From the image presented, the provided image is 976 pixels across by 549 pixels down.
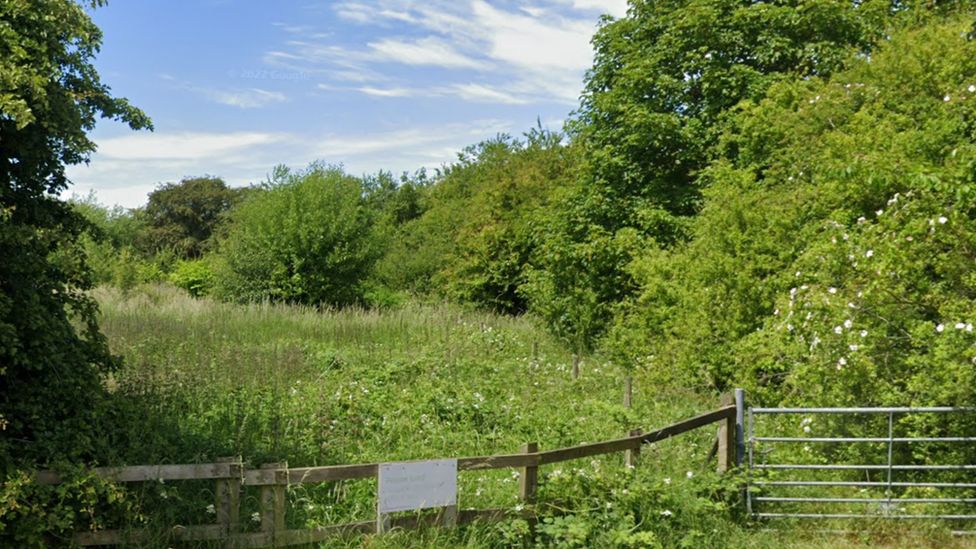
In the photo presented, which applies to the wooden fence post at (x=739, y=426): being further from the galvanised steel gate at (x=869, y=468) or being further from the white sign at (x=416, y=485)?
the white sign at (x=416, y=485)

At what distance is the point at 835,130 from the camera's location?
12.4m

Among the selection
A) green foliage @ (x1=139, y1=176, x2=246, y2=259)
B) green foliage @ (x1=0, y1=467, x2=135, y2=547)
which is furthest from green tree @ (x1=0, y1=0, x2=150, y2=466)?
green foliage @ (x1=139, y1=176, x2=246, y2=259)

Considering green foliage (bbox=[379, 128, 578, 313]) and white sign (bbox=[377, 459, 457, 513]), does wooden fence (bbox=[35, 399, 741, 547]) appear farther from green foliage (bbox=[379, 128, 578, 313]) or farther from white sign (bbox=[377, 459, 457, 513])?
green foliage (bbox=[379, 128, 578, 313])

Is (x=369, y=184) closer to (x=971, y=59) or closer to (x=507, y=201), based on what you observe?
(x=507, y=201)

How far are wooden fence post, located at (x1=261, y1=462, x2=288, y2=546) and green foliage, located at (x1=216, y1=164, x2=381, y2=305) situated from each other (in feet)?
69.5

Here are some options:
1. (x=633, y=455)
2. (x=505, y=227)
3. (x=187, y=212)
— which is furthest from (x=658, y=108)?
(x=187, y=212)

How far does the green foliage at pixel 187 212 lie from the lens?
54.7m

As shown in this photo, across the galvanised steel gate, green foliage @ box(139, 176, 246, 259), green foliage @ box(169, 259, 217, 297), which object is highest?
green foliage @ box(139, 176, 246, 259)

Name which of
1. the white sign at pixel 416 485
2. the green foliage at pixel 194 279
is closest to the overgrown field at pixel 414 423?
the white sign at pixel 416 485

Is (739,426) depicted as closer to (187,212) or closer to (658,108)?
(658,108)

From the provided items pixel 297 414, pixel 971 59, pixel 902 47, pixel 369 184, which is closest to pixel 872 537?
pixel 297 414

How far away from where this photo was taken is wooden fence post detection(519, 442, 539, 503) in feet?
21.4

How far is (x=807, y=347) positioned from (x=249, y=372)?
7.55m

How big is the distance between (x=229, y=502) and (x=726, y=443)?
4702 mm
